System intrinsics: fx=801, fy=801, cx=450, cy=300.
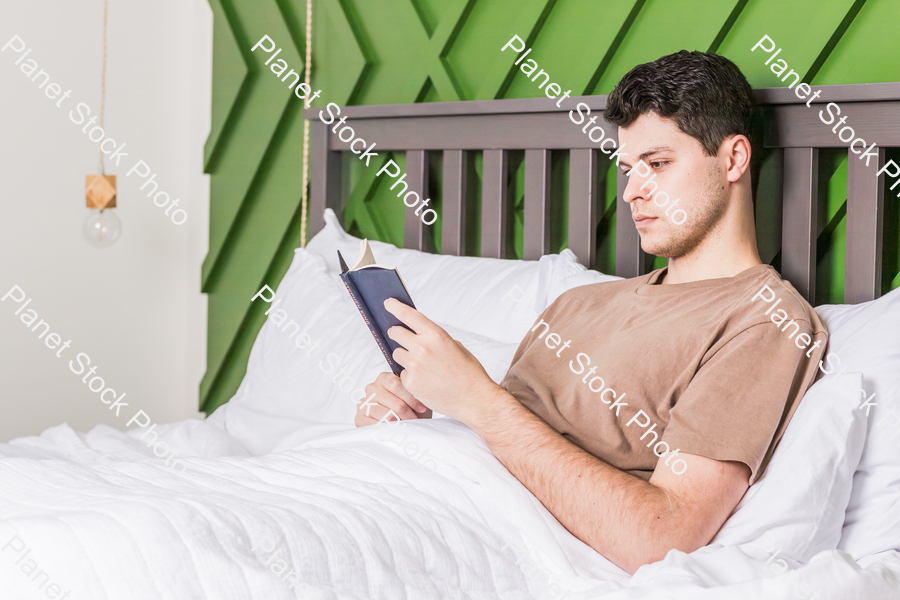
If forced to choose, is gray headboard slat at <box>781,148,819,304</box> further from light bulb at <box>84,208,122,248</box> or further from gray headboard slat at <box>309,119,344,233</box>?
light bulb at <box>84,208,122,248</box>

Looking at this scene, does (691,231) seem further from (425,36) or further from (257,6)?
(257,6)

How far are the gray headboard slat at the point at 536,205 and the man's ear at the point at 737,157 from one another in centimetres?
41

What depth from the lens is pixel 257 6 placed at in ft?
6.52

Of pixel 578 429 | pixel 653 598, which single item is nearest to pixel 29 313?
pixel 578 429

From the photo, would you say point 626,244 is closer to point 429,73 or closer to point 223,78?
point 429,73

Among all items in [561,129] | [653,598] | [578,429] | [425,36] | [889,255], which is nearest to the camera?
[653,598]

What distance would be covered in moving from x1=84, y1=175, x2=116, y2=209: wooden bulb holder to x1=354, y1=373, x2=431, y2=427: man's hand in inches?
40.4

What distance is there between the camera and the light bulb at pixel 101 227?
6.16ft

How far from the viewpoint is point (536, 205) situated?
1438 mm

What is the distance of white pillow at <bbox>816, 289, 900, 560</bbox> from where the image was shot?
86cm

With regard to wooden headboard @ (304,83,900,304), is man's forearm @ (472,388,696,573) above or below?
below

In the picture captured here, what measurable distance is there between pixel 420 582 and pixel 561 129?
2.91ft

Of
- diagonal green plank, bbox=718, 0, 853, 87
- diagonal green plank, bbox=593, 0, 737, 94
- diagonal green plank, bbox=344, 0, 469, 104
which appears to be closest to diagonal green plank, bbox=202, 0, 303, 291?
diagonal green plank, bbox=344, 0, 469, 104

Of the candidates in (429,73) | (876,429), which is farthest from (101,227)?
(876,429)
